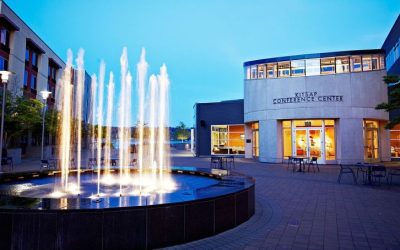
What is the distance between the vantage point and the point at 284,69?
74.8ft

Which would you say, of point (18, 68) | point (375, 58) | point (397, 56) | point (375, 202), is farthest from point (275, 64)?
point (18, 68)

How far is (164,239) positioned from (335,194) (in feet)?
24.5

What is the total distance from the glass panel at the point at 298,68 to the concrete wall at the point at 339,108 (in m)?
0.47

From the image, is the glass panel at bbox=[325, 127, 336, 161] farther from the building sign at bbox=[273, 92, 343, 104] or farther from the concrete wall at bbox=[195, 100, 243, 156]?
the concrete wall at bbox=[195, 100, 243, 156]

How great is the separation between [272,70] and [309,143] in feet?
22.8

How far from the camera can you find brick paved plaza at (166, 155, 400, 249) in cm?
494

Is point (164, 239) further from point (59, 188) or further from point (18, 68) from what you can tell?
point (18, 68)

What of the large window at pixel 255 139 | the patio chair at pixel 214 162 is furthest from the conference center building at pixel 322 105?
the patio chair at pixel 214 162

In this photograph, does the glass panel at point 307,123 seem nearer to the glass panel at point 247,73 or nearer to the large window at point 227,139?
the glass panel at point 247,73

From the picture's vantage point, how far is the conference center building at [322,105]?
2100 centimetres

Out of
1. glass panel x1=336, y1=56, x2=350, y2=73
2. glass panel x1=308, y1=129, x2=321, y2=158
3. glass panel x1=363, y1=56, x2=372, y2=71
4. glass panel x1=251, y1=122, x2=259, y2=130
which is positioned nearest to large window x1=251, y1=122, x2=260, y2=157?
glass panel x1=251, y1=122, x2=259, y2=130

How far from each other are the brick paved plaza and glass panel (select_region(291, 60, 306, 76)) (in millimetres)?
13620

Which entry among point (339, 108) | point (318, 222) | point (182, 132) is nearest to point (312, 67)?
point (339, 108)

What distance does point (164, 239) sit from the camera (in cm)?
468
